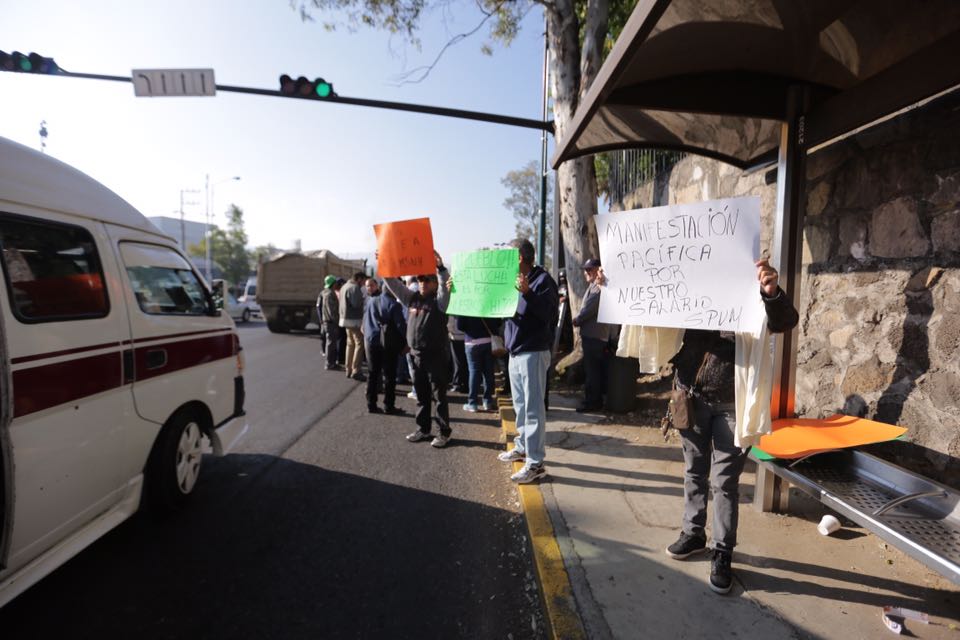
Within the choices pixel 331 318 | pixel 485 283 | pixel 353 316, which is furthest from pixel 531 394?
pixel 331 318

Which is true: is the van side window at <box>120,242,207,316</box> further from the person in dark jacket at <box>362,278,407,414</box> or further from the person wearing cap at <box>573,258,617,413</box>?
the person wearing cap at <box>573,258,617,413</box>

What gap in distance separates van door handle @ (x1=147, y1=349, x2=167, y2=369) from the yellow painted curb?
273 cm

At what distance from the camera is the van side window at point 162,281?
325 cm

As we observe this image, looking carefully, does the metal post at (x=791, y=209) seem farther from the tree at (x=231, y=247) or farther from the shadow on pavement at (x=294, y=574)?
the tree at (x=231, y=247)

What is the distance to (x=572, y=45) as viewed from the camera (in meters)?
7.28

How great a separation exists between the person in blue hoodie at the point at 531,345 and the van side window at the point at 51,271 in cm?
273

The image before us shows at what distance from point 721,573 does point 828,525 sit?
3.31 feet

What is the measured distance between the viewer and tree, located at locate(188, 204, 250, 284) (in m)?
50.6

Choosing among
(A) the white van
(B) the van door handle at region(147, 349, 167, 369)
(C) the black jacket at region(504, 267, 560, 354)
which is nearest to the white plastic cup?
(C) the black jacket at region(504, 267, 560, 354)

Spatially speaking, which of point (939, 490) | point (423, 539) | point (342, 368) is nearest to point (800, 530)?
point (939, 490)

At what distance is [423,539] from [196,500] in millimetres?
1932

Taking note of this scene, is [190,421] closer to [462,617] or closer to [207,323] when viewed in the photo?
[207,323]

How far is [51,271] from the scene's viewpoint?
260cm

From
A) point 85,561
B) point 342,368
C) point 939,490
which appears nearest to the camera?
point 939,490
